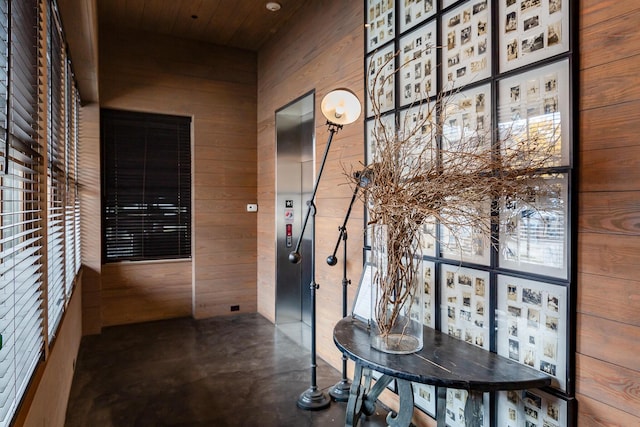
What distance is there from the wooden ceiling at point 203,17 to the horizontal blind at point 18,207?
96.2 inches

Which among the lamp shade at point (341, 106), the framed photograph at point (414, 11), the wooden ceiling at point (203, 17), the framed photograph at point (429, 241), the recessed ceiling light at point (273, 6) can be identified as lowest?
the framed photograph at point (429, 241)

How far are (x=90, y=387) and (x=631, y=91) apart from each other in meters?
3.56

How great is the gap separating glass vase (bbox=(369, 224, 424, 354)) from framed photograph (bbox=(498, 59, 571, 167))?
0.62m

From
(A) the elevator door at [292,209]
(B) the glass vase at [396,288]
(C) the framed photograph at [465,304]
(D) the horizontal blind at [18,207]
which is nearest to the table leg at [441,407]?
(B) the glass vase at [396,288]

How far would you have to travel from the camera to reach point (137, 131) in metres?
4.45

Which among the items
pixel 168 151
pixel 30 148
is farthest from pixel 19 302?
pixel 168 151

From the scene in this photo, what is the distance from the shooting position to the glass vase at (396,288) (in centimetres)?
192

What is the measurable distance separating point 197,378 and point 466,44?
289 centimetres

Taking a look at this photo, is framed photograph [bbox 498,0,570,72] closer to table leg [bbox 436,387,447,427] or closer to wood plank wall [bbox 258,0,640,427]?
wood plank wall [bbox 258,0,640,427]

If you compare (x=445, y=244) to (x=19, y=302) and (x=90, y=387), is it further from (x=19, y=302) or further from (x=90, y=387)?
(x=90, y=387)

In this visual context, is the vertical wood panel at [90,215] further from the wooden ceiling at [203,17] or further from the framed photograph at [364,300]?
the framed photograph at [364,300]

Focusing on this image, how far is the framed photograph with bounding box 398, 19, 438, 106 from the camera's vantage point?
7.47ft

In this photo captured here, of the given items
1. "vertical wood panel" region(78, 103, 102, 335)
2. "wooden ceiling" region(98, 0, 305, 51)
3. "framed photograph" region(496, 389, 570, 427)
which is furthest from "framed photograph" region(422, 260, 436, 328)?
"vertical wood panel" region(78, 103, 102, 335)

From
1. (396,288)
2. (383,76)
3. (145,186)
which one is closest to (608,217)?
(396,288)
